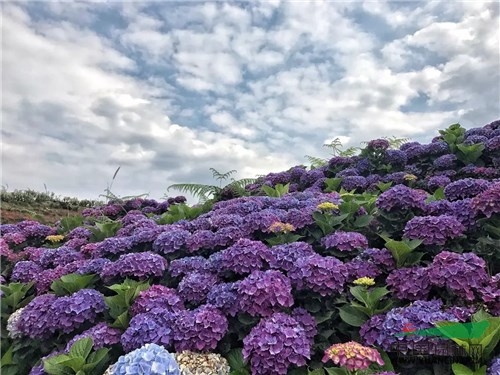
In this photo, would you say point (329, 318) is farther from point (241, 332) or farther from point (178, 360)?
point (178, 360)

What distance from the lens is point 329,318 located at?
11.4ft

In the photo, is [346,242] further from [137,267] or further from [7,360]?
[7,360]

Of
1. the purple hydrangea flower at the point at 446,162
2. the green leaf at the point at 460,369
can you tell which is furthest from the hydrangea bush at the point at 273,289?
the purple hydrangea flower at the point at 446,162

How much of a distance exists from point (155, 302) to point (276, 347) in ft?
3.47

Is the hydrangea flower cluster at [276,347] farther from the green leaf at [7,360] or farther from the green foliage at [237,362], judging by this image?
the green leaf at [7,360]

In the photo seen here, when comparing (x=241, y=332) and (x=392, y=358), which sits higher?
(x=241, y=332)

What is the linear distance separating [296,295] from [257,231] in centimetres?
111

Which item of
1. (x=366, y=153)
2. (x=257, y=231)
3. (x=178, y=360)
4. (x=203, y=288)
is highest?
(x=366, y=153)

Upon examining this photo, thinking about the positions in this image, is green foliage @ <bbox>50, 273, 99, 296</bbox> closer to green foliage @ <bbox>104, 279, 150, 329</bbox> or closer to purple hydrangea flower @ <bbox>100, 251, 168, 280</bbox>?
purple hydrangea flower @ <bbox>100, 251, 168, 280</bbox>

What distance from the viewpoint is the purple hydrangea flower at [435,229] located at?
3.93 meters

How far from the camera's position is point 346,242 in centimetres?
412

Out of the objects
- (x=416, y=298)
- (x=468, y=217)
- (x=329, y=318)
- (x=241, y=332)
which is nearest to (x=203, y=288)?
(x=241, y=332)

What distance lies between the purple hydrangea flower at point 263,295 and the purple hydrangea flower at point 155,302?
530mm

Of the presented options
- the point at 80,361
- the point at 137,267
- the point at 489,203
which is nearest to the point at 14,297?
the point at 137,267
